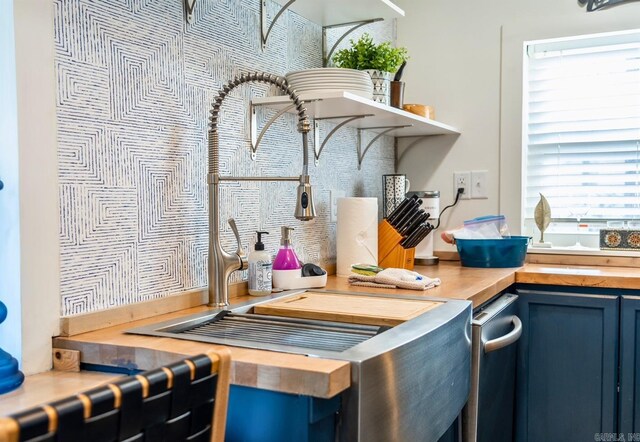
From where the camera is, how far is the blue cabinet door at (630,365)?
6.43 ft

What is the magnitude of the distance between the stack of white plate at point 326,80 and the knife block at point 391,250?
23.3 inches

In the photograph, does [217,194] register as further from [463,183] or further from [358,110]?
[463,183]

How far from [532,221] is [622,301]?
662 mm

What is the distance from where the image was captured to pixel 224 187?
61.6 inches

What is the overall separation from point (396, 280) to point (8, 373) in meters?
1.06

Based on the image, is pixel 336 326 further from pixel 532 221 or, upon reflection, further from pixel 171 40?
pixel 532 221

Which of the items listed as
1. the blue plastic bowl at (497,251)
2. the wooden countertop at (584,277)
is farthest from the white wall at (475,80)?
the wooden countertop at (584,277)

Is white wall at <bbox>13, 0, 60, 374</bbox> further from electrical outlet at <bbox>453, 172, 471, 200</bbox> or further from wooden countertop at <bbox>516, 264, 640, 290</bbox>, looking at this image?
electrical outlet at <bbox>453, 172, 471, 200</bbox>

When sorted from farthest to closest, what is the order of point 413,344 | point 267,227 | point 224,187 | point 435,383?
1. point 267,227
2. point 224,187
3. point 435,383
4. point 413,344

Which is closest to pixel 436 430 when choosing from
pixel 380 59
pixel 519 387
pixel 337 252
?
pixel 337 252

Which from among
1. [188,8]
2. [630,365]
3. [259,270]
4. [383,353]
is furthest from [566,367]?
[188,8]

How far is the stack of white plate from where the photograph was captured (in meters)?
1.69

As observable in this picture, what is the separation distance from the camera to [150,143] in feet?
4.30

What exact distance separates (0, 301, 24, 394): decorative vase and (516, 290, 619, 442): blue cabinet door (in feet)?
5.53
